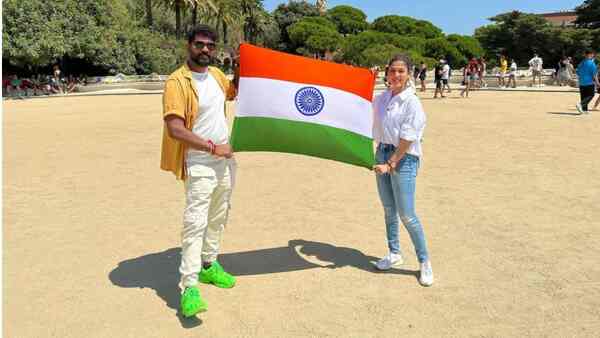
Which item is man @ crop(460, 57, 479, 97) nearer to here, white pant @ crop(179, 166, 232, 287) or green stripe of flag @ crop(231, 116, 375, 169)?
green stripe of flag @ crop(231, 116, 375, 169)

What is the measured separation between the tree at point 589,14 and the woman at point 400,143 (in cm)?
6113

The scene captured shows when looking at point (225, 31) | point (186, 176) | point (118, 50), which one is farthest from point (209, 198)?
point (225, 31)

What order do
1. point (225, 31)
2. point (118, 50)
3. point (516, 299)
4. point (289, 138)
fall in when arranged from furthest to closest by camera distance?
point (225, 31) < point (118, 50) < point (289, 138) < point (516, 299)

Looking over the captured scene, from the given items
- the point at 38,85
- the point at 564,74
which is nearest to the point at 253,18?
the point at 38,85

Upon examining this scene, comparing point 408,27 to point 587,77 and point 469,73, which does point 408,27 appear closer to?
point 469,73

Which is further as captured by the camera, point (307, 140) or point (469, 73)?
point (469, 73)

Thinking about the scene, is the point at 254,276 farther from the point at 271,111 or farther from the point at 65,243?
the point at 65,243

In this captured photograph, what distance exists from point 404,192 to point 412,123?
0.56m

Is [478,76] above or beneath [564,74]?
beneath

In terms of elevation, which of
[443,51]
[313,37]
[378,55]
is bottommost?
[378,55]

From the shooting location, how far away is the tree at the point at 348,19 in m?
69.4

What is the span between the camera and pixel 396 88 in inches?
154

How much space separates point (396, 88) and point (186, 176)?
1709 millimetres

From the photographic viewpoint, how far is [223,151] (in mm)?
3523
